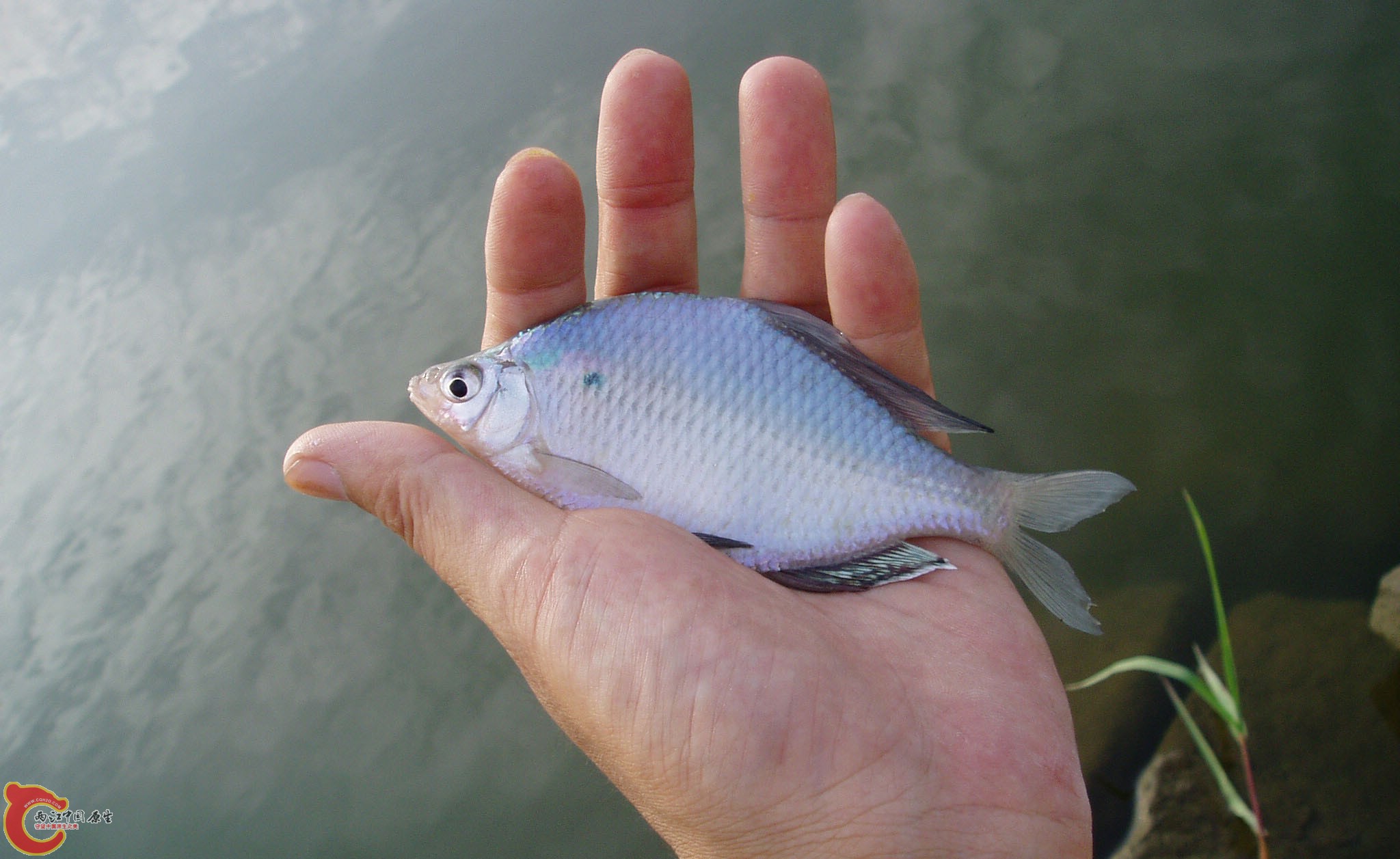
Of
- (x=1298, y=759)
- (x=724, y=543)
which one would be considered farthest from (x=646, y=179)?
(x=1298, y=759)

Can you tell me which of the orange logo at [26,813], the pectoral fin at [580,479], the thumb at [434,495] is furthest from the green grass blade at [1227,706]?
the orange logo at [26,813]

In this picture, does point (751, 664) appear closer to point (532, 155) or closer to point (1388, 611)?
point (532, 155)

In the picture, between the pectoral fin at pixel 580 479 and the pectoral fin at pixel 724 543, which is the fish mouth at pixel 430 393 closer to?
the pectoral fin at pixel 580 479

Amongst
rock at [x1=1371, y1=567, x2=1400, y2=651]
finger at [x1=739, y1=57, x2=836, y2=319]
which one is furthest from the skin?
rock at [x1=1371, y1=567, x2=1400, y2=651]

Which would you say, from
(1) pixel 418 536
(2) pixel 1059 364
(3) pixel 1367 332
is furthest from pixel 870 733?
(3) pixel 1367 332

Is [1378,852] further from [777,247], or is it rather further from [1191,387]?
[777,247]
